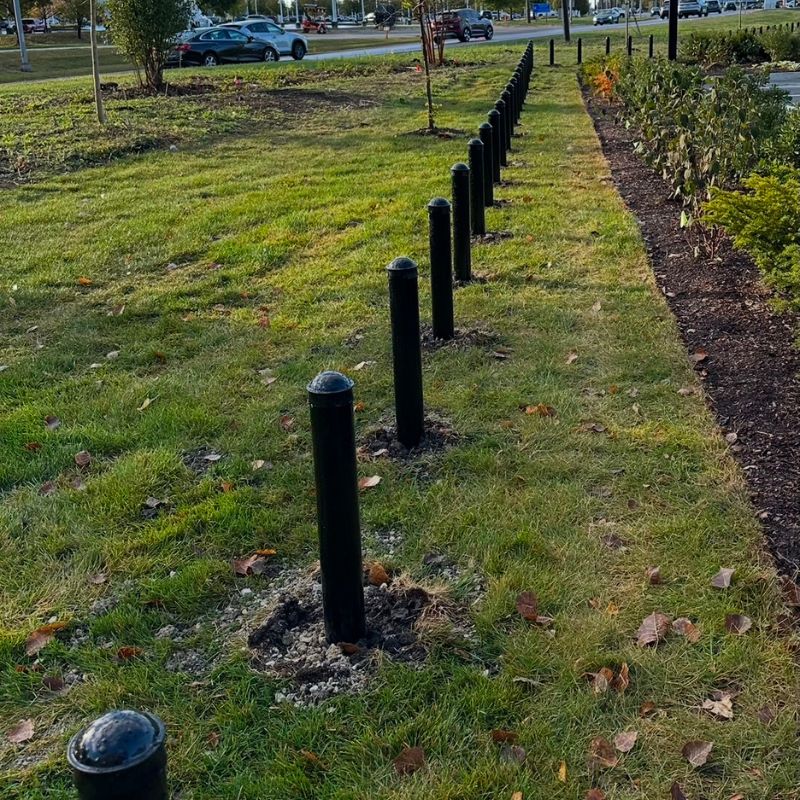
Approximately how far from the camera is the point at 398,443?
4426 millimetres

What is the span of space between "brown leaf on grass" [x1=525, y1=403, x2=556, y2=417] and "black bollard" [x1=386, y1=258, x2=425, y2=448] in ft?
2.20

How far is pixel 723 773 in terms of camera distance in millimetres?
2514

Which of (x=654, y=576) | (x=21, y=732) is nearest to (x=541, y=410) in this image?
(x=654, y=576)

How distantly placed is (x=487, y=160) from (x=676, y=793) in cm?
726

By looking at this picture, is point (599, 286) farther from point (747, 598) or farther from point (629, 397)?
point (747, 598)

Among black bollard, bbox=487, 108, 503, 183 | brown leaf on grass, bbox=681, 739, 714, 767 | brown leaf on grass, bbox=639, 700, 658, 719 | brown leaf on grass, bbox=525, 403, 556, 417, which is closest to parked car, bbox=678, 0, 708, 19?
black bollard, bbox=487, 108, 503, 183

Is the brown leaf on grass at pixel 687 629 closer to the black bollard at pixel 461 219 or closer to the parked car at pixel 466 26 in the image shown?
the black bollard at pixel 461 219

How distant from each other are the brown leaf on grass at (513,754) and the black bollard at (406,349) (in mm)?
1953

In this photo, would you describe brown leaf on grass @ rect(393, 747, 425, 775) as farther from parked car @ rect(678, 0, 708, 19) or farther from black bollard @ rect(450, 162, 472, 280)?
parked car @ rect(678, 0, 708, 19)

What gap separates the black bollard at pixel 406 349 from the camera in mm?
4137

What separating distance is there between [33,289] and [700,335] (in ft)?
16.9

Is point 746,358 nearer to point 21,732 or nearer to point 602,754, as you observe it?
point 602,754

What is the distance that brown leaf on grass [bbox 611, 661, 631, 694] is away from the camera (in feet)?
9.25

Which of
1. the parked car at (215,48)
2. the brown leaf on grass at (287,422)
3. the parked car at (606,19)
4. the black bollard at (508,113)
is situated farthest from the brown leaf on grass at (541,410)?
the parked car at (606,19)
